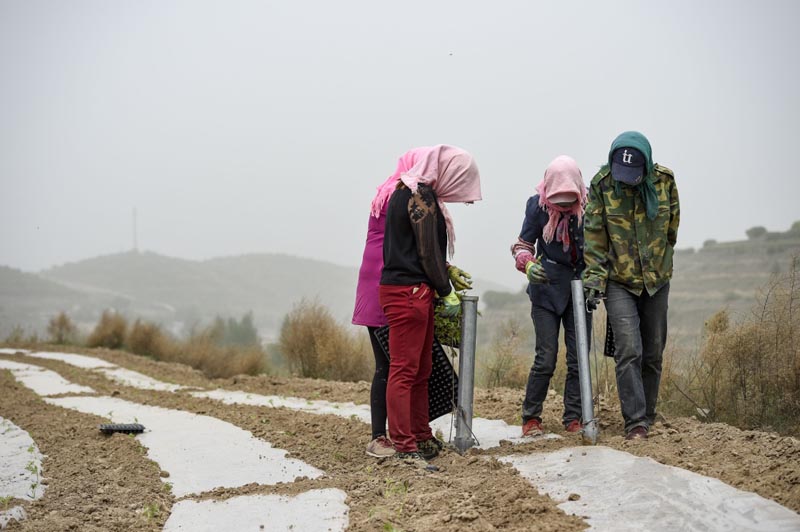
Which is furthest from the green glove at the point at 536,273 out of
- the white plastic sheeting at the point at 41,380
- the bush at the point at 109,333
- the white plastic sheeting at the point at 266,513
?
the bush at the point at 109,333

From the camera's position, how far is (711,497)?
373cm

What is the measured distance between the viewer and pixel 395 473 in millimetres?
5125

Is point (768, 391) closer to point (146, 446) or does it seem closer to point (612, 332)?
point (612, 332)

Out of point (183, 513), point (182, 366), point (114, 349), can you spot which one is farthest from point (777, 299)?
point (114, 349)

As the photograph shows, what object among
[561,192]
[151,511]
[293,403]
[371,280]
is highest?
[561,192]

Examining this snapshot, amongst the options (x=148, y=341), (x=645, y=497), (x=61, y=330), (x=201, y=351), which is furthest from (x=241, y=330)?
(x=645, y=497)

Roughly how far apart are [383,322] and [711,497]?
246cm

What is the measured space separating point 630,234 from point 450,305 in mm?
1251

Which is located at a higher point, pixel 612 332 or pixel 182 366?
pixel 612 332

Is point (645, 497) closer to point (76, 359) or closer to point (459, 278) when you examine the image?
point (459, 278)

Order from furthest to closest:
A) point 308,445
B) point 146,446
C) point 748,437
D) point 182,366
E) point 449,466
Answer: point 182,366 → point 146,446 → point 308,445 → point 449,466 → point 748,437

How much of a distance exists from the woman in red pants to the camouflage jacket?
81 centimetres

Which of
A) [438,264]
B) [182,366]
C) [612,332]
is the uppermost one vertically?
[438,264]

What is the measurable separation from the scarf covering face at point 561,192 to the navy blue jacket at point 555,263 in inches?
2.0
